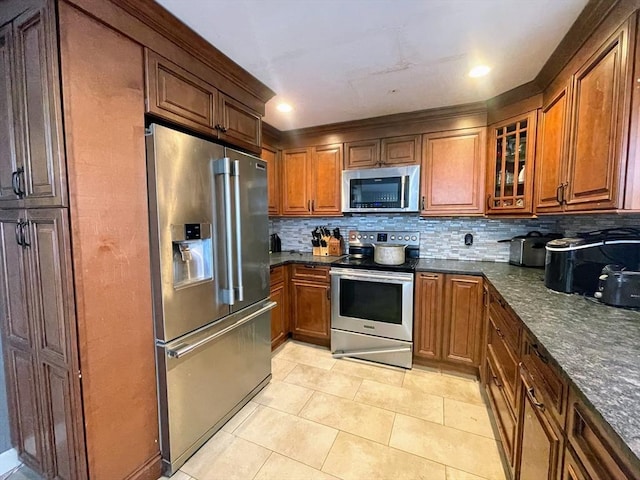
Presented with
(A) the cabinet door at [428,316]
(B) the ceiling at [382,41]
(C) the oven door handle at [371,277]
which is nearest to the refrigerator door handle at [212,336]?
(C) the oven door handle at [371,277]

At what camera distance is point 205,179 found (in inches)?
63.1

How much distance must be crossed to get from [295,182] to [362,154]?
82cm

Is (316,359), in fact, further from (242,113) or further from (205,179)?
(242,113)

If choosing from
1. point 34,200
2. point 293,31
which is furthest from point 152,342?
point 293,31

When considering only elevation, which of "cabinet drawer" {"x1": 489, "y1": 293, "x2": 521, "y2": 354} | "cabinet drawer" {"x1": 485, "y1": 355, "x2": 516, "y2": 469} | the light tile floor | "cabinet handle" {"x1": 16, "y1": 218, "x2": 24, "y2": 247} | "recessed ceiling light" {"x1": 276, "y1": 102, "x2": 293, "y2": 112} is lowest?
the light tile floor

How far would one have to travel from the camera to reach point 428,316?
247 centimetres

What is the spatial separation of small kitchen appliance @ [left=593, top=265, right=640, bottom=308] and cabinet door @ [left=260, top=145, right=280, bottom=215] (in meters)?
2.72

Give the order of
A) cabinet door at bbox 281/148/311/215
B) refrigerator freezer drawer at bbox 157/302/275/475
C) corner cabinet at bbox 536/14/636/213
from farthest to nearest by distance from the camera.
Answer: cabinet door at bbox 281/148/311/215 < refrigerator freezer drawer at bbox 157/302/275/475 < corner cabinet at bbox 536/14/636/213

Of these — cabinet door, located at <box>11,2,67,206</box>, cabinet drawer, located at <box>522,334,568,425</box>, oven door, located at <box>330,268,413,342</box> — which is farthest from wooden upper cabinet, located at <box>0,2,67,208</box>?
oven door, located at <box>330,268,413,342</box>

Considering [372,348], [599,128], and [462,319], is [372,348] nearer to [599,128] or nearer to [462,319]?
[462,319]

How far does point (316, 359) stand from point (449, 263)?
5.21 feet

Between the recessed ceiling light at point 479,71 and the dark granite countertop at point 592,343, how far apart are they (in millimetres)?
1434

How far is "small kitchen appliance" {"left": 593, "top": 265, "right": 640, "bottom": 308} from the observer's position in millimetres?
→ 1285

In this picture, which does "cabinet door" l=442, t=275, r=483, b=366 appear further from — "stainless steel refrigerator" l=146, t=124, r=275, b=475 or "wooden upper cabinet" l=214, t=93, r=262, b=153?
"wooden upper cabinet" l=214, t=93, r=262, b=153
